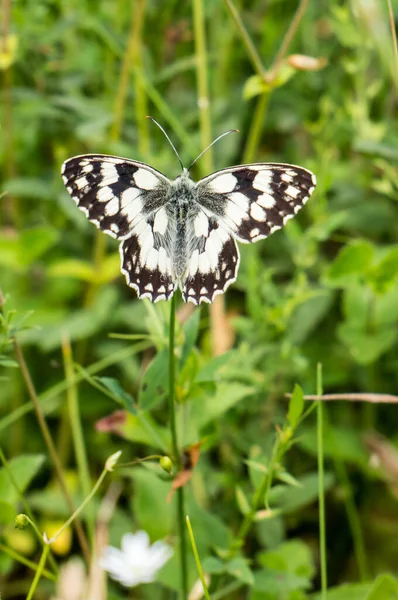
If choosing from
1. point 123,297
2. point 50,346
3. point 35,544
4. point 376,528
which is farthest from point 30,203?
point 376,528

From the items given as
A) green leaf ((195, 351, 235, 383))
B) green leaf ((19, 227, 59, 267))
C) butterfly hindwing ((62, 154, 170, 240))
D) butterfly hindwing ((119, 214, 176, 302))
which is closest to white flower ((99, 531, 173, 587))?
green leaf ((195, 351, 235, 383))

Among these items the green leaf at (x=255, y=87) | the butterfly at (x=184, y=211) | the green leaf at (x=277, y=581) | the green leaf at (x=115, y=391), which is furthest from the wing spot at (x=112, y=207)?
the green leaf at (x=277, y=581)

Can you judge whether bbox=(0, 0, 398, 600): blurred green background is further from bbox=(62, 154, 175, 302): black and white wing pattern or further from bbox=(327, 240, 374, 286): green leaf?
bbox=(62, 154, 175, 302): black and white wing pattern

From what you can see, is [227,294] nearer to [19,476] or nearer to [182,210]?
[182,210]

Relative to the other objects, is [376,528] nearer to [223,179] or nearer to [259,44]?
[223,179]

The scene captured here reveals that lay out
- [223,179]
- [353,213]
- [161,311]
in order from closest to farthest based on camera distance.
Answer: [161,311]
[223,179]
[353,213]
